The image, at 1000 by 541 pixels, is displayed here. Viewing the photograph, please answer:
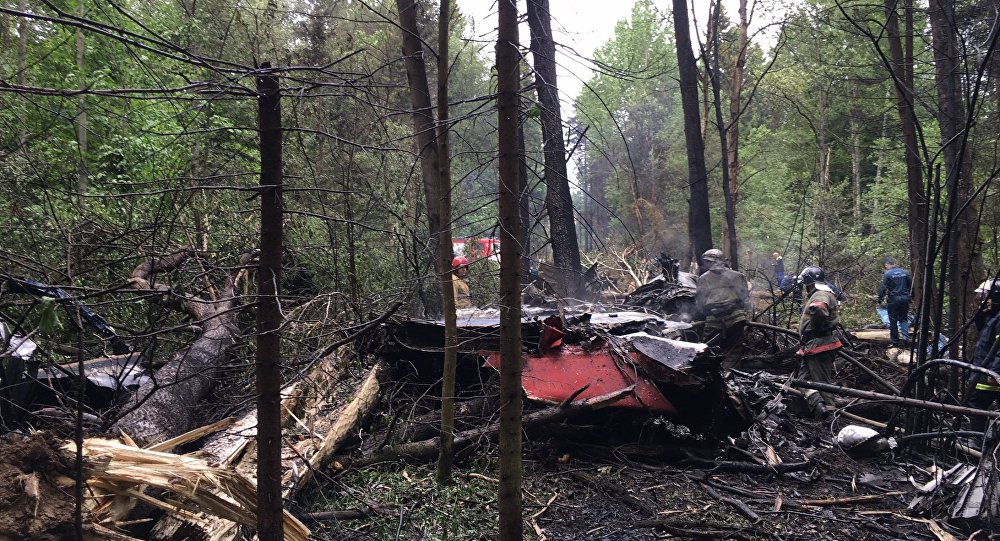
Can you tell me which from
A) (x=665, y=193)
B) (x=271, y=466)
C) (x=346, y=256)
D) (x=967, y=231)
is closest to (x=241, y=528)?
(x=271, y=466)

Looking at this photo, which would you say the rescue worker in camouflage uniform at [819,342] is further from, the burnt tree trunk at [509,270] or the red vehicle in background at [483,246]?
the burnt tree trunk at [509,270]

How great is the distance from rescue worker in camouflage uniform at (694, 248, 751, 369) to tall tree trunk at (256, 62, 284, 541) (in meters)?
7.55

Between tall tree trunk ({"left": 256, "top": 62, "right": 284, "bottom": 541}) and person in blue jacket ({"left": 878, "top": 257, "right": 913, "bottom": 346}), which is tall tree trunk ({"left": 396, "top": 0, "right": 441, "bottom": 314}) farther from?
person in blue jacket ({"left": 878, "top": 257, "right": 913, "bottom": 346})

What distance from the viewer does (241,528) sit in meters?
3.57

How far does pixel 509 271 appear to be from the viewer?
10.4 feet

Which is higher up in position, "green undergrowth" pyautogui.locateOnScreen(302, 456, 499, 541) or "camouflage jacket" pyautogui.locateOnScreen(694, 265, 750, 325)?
"camouflage jacket" pyautogui.locateOnScreen(694, 265, 750, 325)

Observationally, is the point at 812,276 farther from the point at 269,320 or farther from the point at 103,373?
the point at 103,373

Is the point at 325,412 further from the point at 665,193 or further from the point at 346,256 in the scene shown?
the point at 665,193

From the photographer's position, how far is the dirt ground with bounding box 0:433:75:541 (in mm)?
2611

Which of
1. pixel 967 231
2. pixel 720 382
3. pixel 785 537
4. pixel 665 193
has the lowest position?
pixel 785 537

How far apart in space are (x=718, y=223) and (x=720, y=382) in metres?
32.4

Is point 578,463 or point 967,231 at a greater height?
point 967,231

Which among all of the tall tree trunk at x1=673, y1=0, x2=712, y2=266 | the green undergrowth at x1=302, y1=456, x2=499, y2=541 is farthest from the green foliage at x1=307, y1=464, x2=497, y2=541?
the tall tree trunk at x1=673, y1=0, x2=712, y2=266

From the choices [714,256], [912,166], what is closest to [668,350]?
[714,256]
